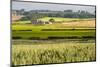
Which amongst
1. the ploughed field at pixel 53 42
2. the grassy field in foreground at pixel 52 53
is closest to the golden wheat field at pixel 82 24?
the ploughed field at pixel 53 42

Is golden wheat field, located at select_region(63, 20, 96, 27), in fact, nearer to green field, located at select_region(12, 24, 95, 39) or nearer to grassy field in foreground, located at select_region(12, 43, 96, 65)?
green field, located at select_region(12, 24, 95, 39)

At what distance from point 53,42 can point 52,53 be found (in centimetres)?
14

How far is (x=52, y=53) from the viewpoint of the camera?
9.07 ft

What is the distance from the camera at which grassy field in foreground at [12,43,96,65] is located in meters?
2.61

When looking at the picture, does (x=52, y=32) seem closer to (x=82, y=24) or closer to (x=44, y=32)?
(x=44, y=32)

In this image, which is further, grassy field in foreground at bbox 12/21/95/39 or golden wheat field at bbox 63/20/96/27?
golden wheat field at bbox 63/20/96/27

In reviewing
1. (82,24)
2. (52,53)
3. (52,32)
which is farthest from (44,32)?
(82,24)

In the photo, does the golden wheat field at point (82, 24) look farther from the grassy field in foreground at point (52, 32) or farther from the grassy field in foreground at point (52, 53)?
the grassy field in foreground at point (52, 53)

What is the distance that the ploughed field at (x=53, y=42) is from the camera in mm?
2617

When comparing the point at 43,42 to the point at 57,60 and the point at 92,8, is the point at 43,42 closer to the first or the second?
the point at 57,60

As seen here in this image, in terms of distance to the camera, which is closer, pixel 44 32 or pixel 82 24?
pixel 44 32

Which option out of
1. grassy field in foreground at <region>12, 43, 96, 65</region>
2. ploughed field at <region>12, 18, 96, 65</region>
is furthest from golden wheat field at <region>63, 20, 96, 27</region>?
grassy field in foreground at <region>12, 43, 96, 65</region>

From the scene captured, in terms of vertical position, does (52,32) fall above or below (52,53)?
above

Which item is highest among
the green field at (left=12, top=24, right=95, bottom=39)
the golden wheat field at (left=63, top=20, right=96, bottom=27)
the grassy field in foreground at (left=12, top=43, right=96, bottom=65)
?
the golden wheat field at (left=63, top=20, right=96, bottom=27)
